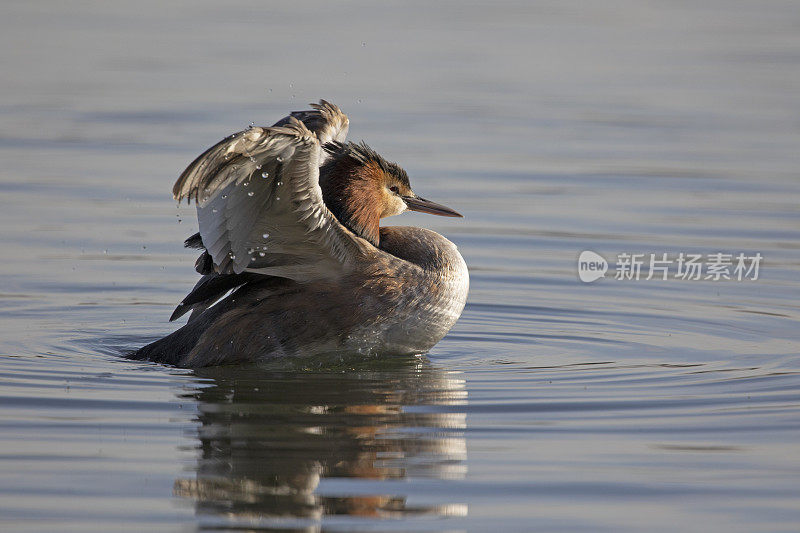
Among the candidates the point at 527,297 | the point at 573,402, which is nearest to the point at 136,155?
the point at 527,297

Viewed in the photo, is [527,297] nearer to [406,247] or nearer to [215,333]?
[406,247]

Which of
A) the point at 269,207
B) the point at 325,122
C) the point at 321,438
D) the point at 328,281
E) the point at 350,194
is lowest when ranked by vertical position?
the point at 321,438

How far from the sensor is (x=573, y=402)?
7.03 meters

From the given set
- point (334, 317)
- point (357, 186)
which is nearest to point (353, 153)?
point (357, 186)

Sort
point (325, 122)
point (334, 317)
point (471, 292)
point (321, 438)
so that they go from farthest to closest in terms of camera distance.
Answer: point (471, 292) → point (325, 122) → point (334, 317) → point (321, 438)

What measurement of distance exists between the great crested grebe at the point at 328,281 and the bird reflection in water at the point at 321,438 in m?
0.17

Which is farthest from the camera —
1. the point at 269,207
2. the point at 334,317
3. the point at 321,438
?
the point at 334,317

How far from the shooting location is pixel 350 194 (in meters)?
7.90

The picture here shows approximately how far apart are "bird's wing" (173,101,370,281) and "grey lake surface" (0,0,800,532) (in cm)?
64

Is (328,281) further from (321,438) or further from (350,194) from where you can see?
(321,438)

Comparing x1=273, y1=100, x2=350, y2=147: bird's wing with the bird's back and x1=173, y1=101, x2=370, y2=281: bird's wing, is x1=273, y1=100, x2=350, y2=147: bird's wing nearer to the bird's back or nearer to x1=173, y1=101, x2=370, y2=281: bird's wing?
x1=173, y1=101, x2=370, y2=281: bird's wing

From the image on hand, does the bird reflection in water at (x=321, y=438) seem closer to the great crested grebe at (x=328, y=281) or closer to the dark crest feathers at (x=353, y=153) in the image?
the great crested grebe at (x=328, y=281)

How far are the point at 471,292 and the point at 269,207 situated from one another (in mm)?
2998

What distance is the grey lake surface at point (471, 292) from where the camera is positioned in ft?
18.6
